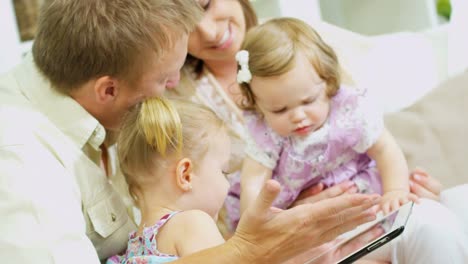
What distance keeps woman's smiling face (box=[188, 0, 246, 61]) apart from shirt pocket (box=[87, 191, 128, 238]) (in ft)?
1.33

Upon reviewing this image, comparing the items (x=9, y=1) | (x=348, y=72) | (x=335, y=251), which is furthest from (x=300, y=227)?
(x=9, y=1)

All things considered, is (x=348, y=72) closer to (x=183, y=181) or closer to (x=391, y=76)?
(x=391, y=76)

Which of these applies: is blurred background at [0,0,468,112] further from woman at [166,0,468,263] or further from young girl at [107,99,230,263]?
young girl at [107,99,230,263]

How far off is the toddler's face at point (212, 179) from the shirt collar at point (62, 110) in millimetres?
210

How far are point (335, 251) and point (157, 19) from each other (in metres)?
0.48

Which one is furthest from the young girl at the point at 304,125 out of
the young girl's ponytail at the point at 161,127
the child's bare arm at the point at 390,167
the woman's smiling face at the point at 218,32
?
the young girl's ponytail at the point at 161,127

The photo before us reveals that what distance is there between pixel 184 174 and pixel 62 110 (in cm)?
25

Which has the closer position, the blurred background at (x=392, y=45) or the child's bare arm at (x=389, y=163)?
the child's bare arm at (x=389, y=163)

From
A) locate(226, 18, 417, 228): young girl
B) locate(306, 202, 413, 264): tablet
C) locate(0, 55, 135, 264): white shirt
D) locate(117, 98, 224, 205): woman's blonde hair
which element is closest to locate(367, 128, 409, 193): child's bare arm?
locate(226, 18, 417, 228): young girl

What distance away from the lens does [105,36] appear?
1105mm

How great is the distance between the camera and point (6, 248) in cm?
94

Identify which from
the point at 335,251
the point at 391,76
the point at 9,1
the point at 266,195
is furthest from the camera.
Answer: the point at 9,1

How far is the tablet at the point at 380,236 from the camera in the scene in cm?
92

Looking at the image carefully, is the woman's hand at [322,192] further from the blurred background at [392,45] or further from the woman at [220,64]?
the blurred background at [392,45]
